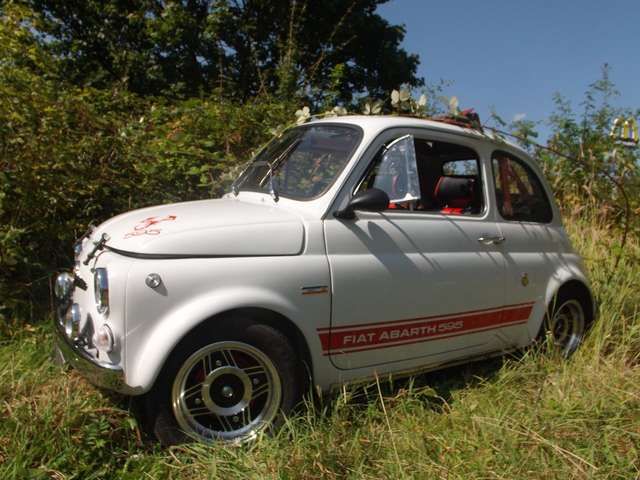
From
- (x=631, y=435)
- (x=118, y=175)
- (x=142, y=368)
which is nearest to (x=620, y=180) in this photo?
(x=631, y=435)

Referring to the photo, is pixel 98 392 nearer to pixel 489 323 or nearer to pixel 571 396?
pixel 489 323

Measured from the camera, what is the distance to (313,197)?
3162mm

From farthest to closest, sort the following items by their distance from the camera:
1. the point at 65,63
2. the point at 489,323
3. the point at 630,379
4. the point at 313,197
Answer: the point at 65,63, the point at 489,323, the point at 630,379, the point at 313,197

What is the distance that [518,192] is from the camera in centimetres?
417

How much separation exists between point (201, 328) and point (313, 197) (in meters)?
1.02

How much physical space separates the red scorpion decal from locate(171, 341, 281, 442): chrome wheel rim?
65 cm

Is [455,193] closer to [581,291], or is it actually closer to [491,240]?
[491,240]

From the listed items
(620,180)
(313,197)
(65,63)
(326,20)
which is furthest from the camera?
(326,20)

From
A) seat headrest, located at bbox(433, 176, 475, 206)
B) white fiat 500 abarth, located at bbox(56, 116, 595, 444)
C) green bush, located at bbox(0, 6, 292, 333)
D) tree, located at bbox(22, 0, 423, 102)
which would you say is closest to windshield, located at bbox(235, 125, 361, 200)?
white fiat 500 abarth, located at bbox(56, 116, 595, 444)

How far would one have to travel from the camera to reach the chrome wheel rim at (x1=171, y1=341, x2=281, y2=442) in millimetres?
2637

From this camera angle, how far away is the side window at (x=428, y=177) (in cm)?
337

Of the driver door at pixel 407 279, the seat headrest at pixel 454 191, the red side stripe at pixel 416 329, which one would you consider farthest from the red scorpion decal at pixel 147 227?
the seat headrest at pixel 454 191

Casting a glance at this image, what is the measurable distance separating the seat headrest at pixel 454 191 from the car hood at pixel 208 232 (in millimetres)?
1340

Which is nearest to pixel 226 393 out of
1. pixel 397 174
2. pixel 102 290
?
pixel 102 290
